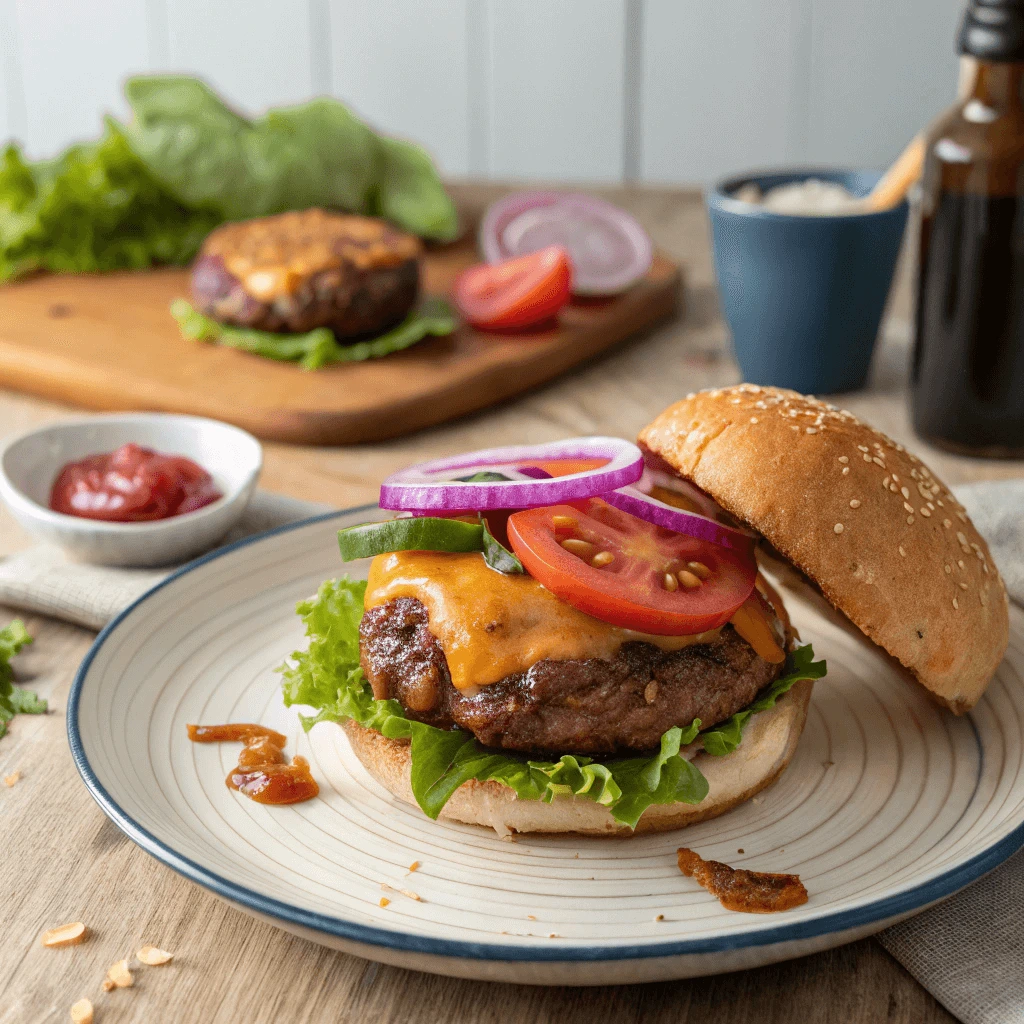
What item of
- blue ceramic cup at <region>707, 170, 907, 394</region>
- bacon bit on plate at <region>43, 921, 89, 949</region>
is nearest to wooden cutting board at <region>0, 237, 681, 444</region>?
blue ceramic cup at <region>707, 170, 907, 394</region>

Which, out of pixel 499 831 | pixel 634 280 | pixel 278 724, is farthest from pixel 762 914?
pixel 634 280

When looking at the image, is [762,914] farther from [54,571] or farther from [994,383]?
[994,383]

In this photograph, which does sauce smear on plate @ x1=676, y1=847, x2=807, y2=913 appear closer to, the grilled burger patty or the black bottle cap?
the black bottle cap

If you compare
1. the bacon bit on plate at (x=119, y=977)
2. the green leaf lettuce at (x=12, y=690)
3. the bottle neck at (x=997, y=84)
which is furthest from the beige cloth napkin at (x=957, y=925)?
the bottle neck at (x=997, y=84)

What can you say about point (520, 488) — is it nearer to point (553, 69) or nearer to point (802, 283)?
point (802, 283)

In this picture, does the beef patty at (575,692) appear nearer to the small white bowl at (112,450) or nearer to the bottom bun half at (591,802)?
the bottom bun half at (591,802)
